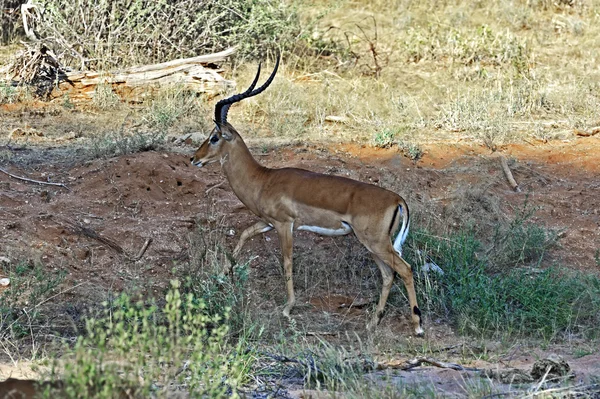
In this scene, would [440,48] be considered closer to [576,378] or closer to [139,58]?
[139,58]

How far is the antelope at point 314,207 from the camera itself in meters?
6.77

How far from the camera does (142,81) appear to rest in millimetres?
11625

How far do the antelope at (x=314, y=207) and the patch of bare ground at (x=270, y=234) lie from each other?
14.4 inches

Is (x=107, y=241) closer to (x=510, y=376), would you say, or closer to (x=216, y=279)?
(x=216, y=279)

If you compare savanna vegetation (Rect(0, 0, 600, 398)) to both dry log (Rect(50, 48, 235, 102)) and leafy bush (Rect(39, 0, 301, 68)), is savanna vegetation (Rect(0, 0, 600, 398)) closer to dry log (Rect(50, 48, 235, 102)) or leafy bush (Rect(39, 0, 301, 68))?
leafy bush (Rect(39, 0, 301, 68))

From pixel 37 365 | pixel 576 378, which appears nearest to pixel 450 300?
pixel 576 378

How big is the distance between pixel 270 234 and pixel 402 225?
1.78m

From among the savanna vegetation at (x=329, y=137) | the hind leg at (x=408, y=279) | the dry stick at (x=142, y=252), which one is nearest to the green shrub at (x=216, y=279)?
the savanna vegetation at (x=329, y=137)

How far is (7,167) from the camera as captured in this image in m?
8.83

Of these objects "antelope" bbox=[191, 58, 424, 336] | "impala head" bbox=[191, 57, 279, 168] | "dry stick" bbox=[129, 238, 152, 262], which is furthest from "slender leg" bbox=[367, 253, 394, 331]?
"dry stick" bbox=[129, 238, 152, 262]

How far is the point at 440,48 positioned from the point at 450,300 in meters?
7.30

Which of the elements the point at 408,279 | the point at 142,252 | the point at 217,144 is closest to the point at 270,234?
the point at 217,144

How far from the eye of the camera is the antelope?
22.2ft

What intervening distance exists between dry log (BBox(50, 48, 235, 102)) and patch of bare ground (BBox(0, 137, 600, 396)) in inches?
77.5
